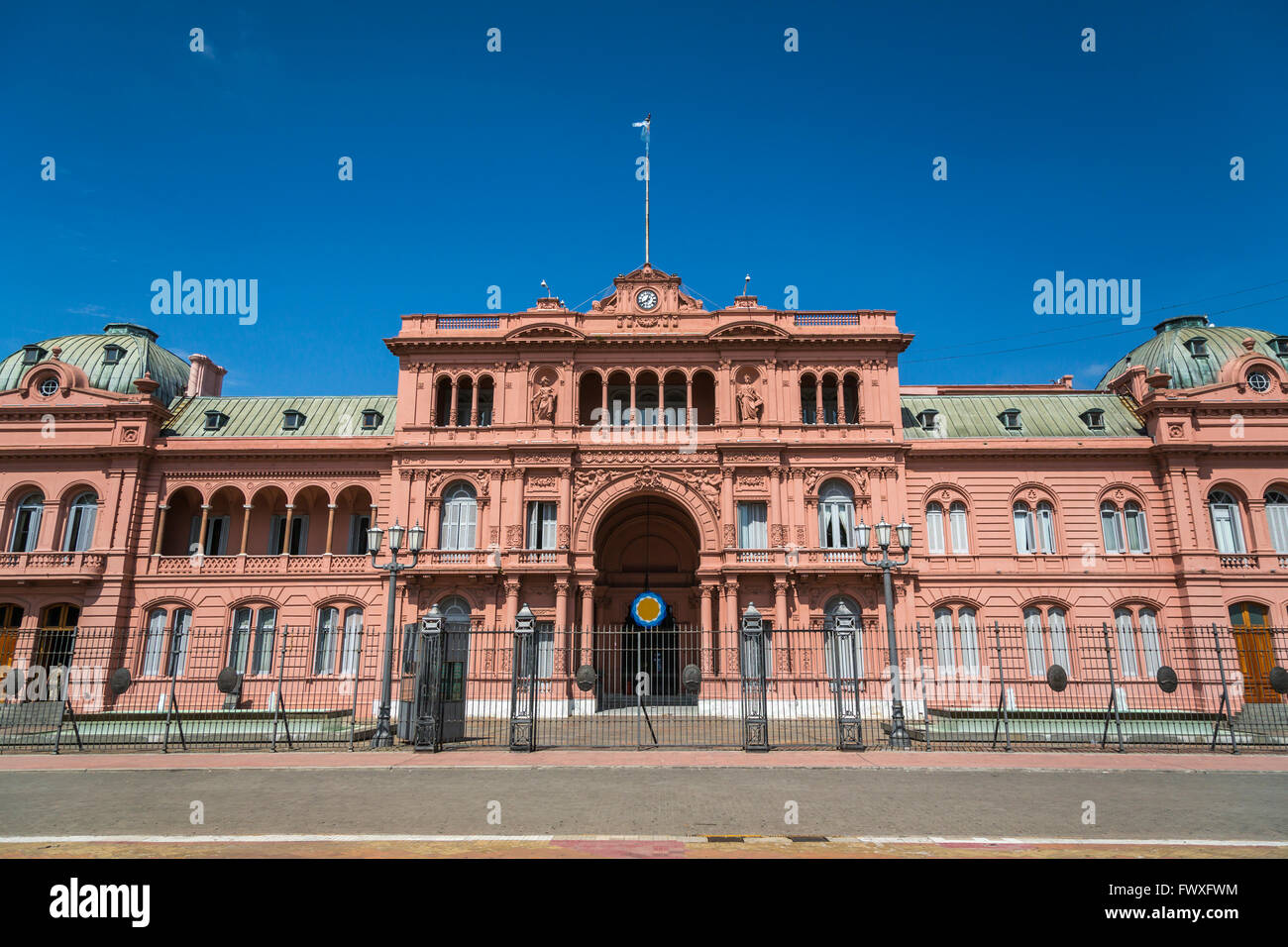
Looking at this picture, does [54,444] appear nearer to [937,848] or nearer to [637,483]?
[637,483]

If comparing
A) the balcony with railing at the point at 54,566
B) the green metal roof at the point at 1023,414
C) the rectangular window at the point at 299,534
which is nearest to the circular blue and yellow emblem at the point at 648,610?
the green metal roof at the point at 1023,414

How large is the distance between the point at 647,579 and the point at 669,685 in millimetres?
5622

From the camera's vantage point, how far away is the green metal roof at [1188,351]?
36.5 meters

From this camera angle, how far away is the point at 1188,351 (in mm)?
37188

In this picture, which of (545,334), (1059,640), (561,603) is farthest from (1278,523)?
(545,334)

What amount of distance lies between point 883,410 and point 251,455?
98.2 ft

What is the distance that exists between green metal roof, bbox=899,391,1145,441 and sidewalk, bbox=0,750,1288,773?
1998cm

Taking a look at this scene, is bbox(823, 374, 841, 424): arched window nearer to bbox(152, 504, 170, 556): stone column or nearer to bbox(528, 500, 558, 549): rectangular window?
bbox(528, 500, 558, 549): rectangular window

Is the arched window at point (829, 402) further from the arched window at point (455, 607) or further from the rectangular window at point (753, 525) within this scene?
the arched window at point (455, 607)

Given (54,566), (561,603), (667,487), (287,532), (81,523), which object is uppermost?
(667,487)

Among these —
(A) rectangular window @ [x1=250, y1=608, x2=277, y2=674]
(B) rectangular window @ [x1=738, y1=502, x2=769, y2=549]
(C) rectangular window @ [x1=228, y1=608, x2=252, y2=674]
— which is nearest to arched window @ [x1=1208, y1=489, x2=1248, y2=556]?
(B) rectangular window @ [x1=738, y1=502, x2=769, y2=549]

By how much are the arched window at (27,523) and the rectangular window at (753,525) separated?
32153mm

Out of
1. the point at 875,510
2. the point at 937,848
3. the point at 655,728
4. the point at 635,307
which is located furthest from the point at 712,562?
the point at 937,848

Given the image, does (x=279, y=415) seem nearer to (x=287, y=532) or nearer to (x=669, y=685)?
(x=287, y=532)
